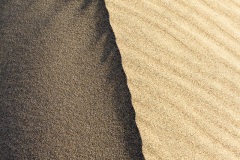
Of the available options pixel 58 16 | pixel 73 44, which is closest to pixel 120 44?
pixel 73 44

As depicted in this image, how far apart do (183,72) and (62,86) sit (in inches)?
46.8

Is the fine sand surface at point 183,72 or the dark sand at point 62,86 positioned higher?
the fine sand surface at point 183,72

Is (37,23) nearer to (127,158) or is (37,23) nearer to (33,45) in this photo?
(33,45)

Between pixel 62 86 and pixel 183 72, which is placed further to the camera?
pixel 183 72

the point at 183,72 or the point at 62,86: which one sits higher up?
the point at 183,72

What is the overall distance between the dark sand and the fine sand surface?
0.15m

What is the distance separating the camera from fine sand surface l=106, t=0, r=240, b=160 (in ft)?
9.31

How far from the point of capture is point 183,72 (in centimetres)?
325

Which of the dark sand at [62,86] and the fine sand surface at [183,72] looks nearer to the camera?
the dark sand at [62,86]

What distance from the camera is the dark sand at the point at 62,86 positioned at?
2717 millimetres

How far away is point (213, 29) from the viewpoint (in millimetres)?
3648

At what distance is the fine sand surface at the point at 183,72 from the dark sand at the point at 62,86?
0.48 ft

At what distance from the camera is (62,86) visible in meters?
3.04

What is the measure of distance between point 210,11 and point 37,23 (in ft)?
6.45
